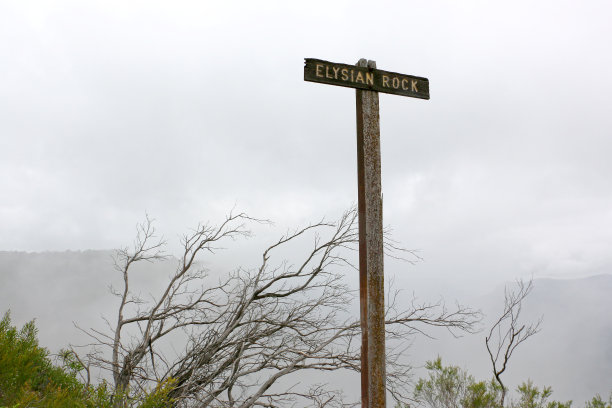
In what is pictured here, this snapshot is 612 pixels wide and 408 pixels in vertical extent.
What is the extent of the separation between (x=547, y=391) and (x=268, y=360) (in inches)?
430

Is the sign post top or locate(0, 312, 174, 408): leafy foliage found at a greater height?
the sign post top

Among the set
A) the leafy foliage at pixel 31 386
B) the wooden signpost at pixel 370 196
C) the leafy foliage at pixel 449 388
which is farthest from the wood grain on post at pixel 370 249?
the leafy foliage at pixel 449 388

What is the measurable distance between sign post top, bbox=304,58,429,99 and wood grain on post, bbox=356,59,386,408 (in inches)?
2.5

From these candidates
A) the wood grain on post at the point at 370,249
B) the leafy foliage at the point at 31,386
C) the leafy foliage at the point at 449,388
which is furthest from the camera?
the leafy foliage at the point at 449,388

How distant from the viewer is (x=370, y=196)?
11.4ft

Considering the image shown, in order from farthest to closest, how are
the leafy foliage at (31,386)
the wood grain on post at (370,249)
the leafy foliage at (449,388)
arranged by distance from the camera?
1. the leafy foliage at (449,388)
2. the leafy foliage at (31,386)
3. the wood grain on post at (370,249)

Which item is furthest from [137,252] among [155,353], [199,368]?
[199,368]

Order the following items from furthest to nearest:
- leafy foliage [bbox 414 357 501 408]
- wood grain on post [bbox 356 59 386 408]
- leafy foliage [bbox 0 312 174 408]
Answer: leafy foliage [bbox 414 357 501 408] < leafy foliage [bbox 0 312 174 408] < wood grain on post [bbox 356 59 386 408]

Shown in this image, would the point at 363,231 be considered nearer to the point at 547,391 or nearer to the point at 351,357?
the point at 351,357

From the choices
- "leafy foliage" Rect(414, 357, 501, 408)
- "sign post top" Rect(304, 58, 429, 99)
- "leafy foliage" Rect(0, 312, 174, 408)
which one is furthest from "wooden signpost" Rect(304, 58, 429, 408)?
"leafy foliage" Rect(414, 357, 501, 408)

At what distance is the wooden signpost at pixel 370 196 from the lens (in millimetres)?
3260

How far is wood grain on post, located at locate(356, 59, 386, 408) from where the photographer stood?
128 inches

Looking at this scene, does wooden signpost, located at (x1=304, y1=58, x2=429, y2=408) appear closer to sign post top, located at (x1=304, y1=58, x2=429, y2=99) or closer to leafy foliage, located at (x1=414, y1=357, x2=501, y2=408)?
sign post top, located at (x1=304, y1=58, x2=429, y2=99)

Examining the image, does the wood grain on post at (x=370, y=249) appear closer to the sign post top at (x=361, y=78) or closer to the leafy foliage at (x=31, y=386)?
the sign post top at (x=361, y=78)
